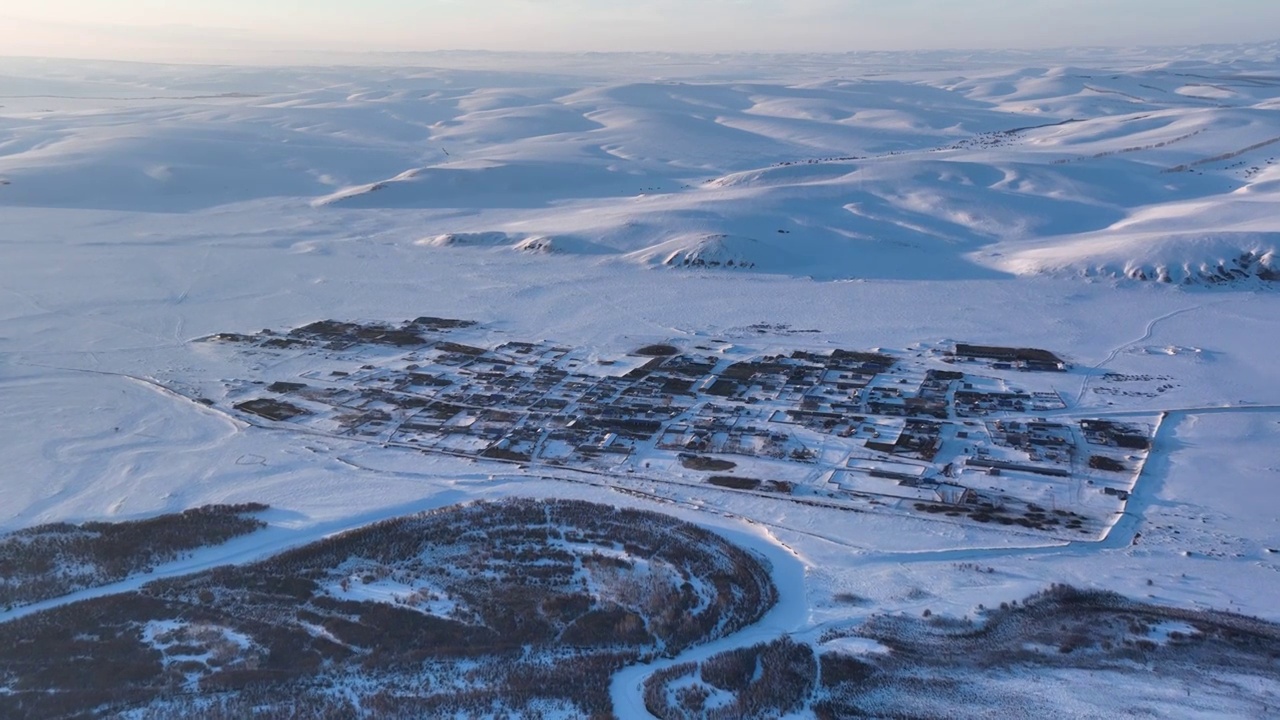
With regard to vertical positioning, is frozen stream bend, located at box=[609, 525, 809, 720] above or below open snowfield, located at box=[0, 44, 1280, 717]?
below

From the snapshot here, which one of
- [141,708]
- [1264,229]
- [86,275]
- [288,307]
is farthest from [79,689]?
[1264,229]

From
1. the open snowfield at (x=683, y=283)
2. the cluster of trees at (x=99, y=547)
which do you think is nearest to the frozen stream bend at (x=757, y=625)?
the open snowfield at (x=683, y=283)

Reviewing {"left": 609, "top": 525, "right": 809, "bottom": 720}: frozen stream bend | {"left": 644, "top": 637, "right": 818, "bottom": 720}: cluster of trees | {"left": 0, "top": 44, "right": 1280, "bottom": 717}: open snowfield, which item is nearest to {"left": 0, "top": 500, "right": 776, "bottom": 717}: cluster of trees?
{"left": 609, "top": 525, "right": 809, "bottom": 720}: frozen stream bend

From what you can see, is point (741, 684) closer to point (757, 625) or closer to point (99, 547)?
point (757, 625)

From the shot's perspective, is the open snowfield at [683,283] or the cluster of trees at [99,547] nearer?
the cluster of trees at [99,547]

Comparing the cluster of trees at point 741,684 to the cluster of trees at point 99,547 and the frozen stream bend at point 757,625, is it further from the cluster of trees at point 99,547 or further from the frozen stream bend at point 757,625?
the cluster of trees at point 99,547

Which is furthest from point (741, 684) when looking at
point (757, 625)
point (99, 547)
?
point (99, 547)

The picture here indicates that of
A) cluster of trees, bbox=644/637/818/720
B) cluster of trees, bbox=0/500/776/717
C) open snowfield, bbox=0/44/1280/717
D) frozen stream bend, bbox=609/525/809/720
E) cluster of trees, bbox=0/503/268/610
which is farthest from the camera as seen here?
open snowfield, bbox=0/44/1280/717

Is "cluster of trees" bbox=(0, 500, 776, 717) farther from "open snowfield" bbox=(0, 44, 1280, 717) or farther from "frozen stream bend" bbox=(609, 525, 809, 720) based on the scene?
"open snowfield" bbox=(0, 44, 1280, 717)

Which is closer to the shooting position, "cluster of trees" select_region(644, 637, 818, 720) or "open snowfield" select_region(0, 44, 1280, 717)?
"cluster of trees" select_region(644, 637, 818, 720)
